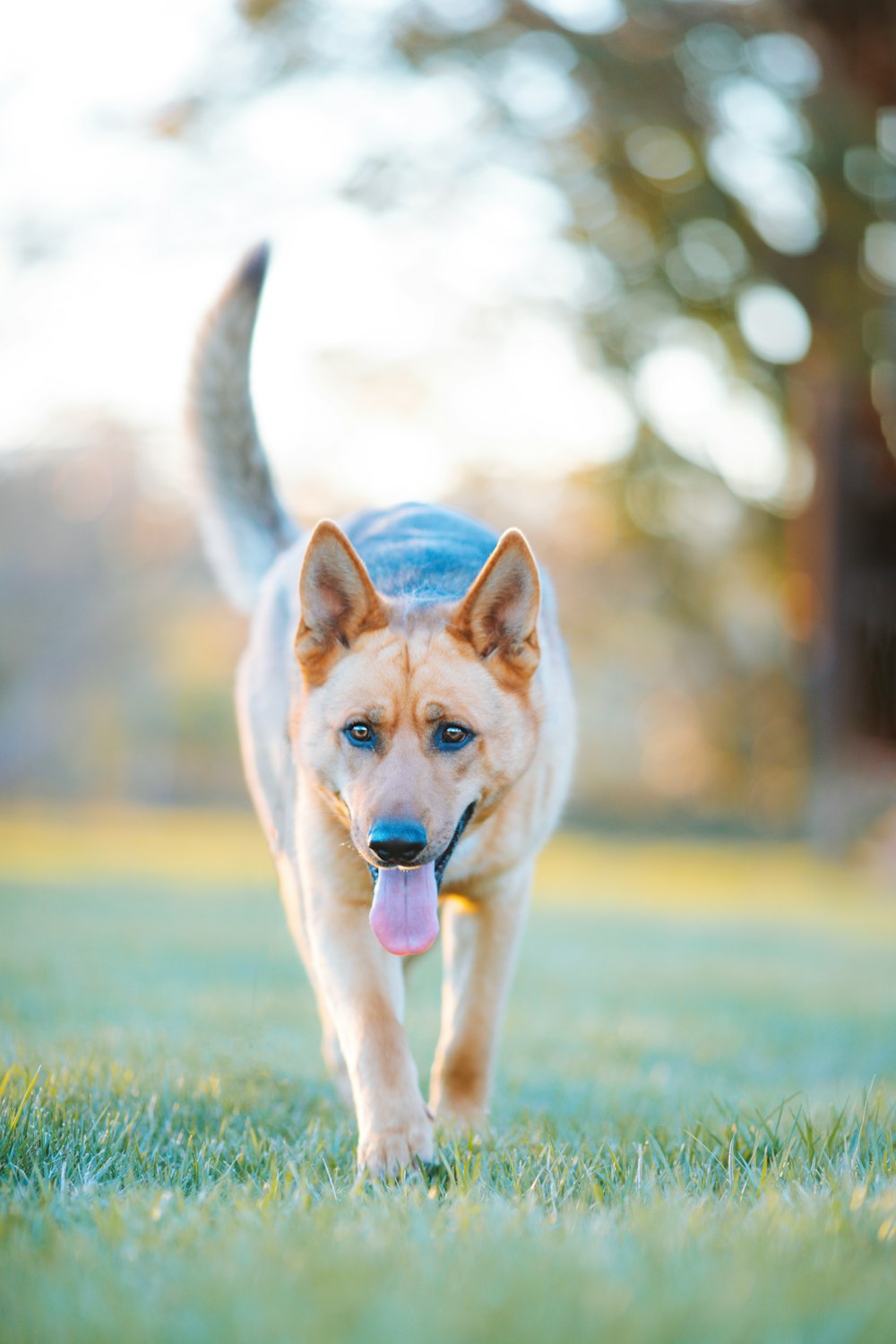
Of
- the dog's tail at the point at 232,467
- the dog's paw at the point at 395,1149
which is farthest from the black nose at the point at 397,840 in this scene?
the dog's tail at the point at 232,467

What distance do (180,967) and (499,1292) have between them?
5345mm

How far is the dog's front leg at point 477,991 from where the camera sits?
3.77 m

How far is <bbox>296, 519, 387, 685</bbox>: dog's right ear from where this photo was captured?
363 cm

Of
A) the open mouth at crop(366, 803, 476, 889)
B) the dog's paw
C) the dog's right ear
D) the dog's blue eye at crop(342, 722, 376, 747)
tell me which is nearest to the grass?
the dog's paw

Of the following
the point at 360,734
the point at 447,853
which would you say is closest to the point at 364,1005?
the point at 447,853

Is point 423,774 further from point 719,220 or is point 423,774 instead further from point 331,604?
point 719,220

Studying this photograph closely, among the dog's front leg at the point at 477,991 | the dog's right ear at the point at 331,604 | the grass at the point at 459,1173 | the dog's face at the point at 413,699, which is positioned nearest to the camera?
the grass at the point at 459,1173

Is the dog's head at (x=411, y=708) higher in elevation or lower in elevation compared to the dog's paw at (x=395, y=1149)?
higher

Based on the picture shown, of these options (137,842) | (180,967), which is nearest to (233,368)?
(180,967)

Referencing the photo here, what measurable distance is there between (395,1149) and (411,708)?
1.14 m

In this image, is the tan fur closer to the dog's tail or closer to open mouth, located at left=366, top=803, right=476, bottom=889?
open mouth, located at left=366, top=803, right=476, bottom=889

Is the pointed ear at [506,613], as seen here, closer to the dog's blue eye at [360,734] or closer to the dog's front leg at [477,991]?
the dog's blue eye at [360,734]

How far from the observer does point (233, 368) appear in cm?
548

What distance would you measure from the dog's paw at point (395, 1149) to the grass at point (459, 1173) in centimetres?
6
